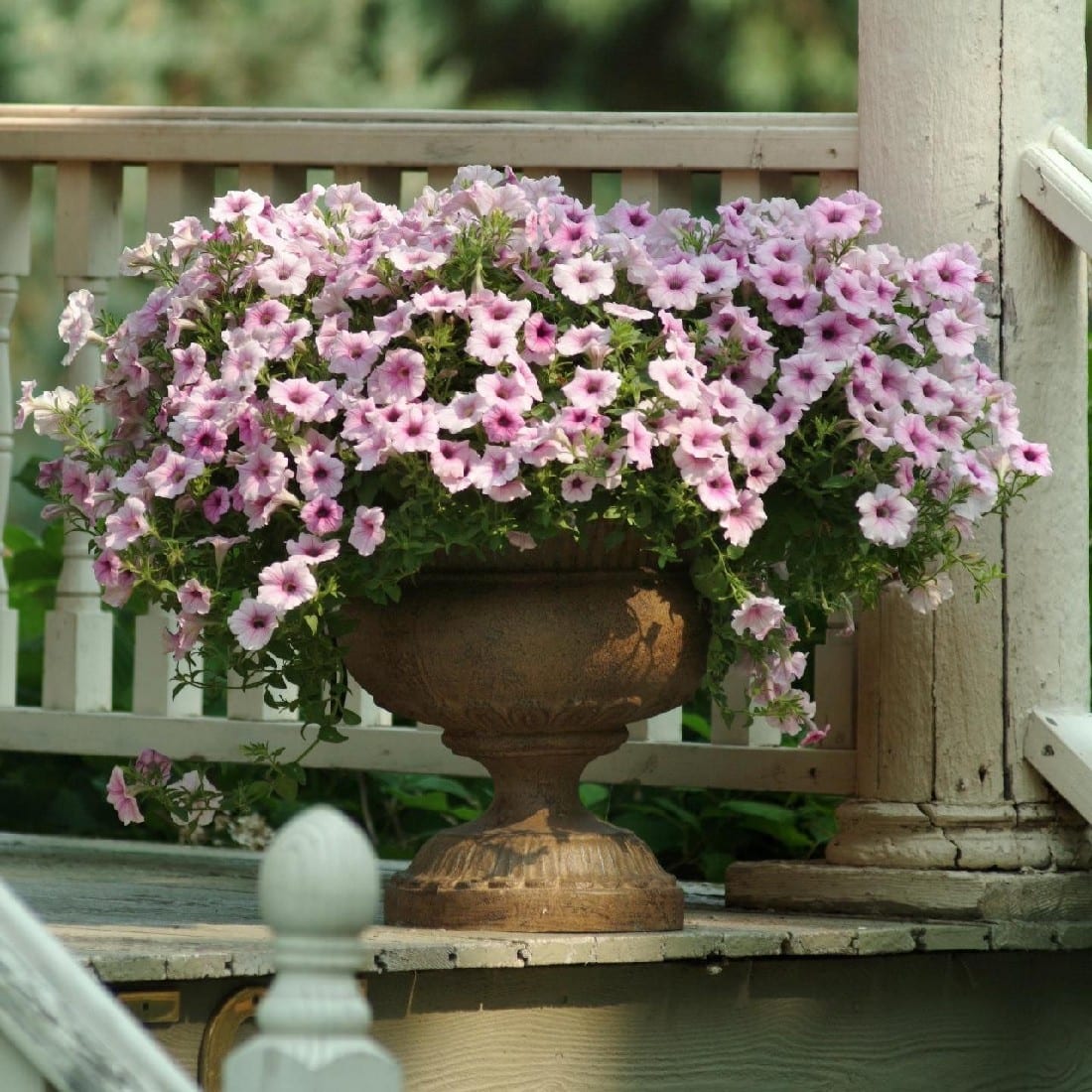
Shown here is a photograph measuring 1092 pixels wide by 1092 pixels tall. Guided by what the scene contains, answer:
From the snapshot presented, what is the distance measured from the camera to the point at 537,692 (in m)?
2.45

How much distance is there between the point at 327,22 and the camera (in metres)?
9.16

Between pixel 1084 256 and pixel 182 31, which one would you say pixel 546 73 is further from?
pixel 1084 256

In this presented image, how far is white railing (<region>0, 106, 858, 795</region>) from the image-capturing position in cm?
298

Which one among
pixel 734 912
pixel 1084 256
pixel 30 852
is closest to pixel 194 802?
pixel 734 912

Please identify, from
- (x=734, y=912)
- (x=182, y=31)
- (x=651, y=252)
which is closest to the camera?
(x=651, y=252)

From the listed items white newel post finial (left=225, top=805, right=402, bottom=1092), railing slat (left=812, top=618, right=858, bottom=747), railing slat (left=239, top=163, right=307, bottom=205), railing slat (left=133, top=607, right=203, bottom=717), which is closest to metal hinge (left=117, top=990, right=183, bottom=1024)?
white newel post finial (left=225, top=805, right=402, bottom=1092)

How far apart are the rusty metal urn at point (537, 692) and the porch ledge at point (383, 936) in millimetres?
62

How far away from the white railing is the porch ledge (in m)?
0.23

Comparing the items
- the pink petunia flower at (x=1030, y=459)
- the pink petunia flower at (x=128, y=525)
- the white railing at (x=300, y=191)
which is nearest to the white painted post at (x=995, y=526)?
the white railing at (x=300, y=191)

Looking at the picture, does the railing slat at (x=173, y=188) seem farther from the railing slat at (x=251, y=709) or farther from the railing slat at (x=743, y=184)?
the railing slat at (x=743, y=184)

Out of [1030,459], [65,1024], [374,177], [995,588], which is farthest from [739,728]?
[65,1024]

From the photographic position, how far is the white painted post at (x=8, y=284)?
3461mm

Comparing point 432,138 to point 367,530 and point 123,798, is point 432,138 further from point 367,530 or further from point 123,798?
point 123,798

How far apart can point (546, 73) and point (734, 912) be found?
7.00 meters
